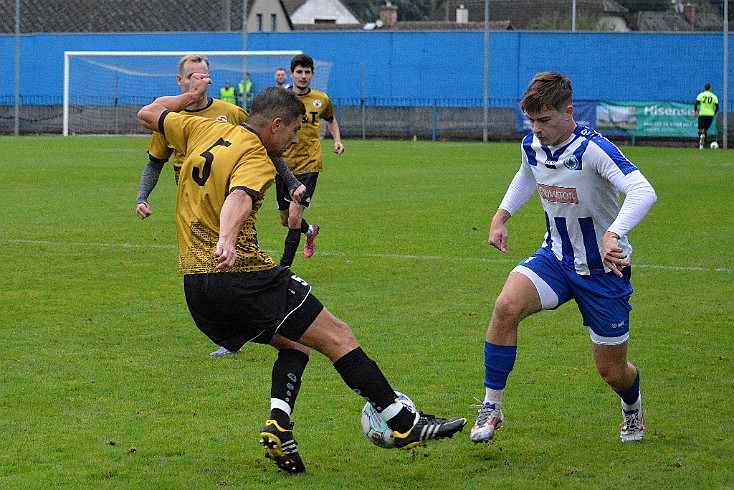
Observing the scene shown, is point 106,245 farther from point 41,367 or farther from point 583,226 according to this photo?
point 583,226

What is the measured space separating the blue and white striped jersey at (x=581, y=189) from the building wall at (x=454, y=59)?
3497 cm

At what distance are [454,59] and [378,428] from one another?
36903 millimetres

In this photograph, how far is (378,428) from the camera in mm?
5184

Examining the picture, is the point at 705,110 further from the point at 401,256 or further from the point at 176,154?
the point at 176,154

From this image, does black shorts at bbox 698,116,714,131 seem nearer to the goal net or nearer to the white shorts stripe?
the goal net

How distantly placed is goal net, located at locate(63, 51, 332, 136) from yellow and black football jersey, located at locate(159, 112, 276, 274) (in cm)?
3471

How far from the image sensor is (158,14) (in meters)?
56.2

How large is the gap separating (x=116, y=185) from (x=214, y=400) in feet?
48.5

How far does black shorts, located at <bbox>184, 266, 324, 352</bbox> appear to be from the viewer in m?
4.95

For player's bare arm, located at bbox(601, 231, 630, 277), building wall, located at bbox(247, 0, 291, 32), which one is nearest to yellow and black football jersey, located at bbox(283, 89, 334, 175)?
player's bare arm, located at bbox(601, 231, 630, 277)

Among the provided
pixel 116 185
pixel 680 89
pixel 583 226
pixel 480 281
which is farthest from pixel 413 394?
pixel 680 89

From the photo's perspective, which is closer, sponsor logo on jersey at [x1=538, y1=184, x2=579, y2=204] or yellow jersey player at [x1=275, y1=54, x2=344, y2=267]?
sponsor logo on jersey at [x1=538, y1=184, x2=579, y2=204]

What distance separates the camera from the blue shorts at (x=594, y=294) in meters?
5.46

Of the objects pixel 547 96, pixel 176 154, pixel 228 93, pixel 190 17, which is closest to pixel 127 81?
pixel 228 93
